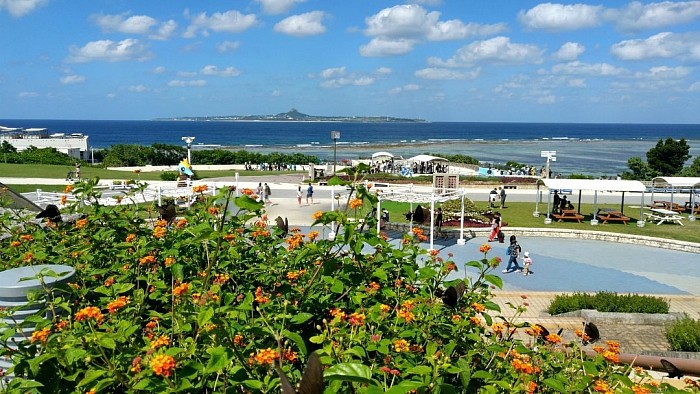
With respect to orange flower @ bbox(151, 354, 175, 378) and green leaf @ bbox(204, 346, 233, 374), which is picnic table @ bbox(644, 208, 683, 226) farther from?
orange flower @ bbox(151, 354, 175, 378)

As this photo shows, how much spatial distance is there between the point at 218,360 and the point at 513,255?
12359mm

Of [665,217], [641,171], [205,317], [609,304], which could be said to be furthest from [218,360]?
[641,171]

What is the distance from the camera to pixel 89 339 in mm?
1819

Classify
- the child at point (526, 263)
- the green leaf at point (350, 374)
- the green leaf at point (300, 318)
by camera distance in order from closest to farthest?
the green leaf at point (350, 374) → the green leaf at point (300, 318) → the child at point (526, 263)

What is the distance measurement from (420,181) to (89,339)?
32248mm

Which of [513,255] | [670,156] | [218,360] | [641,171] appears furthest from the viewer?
[641,171]

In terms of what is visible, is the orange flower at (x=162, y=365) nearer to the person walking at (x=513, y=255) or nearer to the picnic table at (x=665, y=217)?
the person walking at (x=513, y=255)

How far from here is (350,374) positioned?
138cm

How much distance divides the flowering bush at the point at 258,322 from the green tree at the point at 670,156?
46.6 m

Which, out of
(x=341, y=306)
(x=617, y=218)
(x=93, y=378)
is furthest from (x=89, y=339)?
(x=617, y=218)

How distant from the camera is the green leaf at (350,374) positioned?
4.41 feet

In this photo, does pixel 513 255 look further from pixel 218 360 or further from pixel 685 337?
pixel 218 360

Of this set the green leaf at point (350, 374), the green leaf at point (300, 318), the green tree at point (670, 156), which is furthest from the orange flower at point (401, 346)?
the green tree at point (670, 156)

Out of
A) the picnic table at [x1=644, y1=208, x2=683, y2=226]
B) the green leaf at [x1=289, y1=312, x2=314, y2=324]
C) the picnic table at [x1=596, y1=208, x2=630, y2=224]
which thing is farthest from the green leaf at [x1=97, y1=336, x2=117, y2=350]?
the picnic table at [x1=644, y1=208, x2=683, y2=226]
